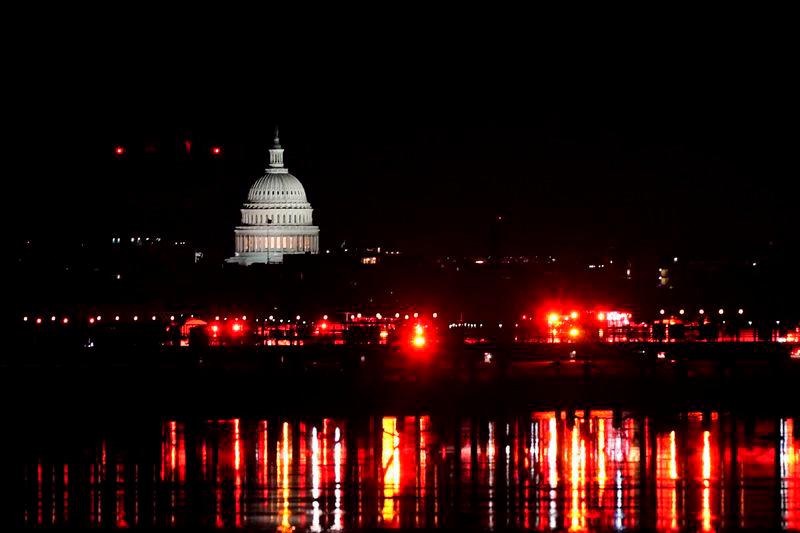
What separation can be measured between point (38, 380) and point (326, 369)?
10.5 metres

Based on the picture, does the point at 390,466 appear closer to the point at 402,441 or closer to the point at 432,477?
the point at 432,477

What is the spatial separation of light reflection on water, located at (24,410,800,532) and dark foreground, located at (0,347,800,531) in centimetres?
10

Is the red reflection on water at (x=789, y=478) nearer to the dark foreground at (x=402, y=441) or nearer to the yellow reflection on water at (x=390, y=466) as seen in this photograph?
the dark foreground at (x=402, y=441)

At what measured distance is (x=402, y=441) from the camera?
7044 cm

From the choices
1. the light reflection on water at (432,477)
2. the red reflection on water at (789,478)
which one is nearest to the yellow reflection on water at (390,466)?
the light reflection on water at (432,477)

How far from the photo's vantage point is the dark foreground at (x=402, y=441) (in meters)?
57.0

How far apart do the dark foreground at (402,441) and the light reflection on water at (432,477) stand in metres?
0.10

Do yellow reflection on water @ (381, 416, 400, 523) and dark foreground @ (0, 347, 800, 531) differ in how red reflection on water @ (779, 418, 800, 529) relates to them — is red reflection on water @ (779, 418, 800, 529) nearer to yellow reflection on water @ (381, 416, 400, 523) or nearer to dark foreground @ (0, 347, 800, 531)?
dark foreground @ (0, 347, 800, 531)

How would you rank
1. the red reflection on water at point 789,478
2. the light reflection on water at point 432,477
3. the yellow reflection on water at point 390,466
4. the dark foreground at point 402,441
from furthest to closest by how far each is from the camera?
the yellow reflection on water at point 390,466 → the dark foreground at point 402,441 → the light reflection on water at point 432,477 → the red reflection on water at point 789,478

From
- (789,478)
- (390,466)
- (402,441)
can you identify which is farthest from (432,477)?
(402,441)

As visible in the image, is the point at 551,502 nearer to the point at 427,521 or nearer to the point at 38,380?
the point at 427,521

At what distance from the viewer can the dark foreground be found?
57.0 m

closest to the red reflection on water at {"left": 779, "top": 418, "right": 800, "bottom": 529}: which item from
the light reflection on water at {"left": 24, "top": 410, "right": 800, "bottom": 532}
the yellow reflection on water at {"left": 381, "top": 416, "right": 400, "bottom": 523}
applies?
the light reflection on water at {"left": 24, "top": 410, "right": 800, "bottom": 532}

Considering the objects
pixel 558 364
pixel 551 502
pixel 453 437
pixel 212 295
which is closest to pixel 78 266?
pixel 212 295
